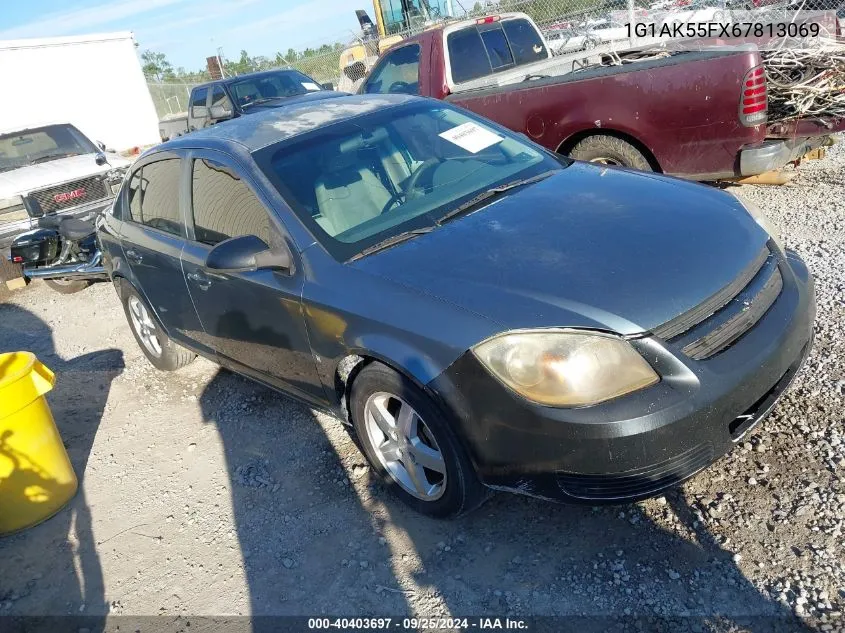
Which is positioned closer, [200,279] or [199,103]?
[200,279]

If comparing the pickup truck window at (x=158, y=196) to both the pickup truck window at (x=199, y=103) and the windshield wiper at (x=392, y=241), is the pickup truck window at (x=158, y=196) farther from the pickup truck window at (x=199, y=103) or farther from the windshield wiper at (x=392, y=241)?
the pickup truck window at (x=199, y=103)

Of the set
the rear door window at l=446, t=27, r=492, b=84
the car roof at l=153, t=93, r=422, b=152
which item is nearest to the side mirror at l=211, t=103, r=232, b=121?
the rear door window at l=446, t=27, r=492, b=84

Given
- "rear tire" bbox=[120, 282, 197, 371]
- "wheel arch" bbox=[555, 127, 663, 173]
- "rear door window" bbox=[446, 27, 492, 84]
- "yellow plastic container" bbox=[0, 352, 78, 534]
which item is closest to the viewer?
"yellow plastic container" bbox=[0, 352, 78, 534]

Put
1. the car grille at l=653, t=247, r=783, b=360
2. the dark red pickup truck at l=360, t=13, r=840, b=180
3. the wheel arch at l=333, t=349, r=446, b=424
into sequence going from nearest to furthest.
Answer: the car grille at l=653, t=247, r=783, b=360
the wheel arch at l=333, t=349, r=446, b=424
the dark red pickup truck at l=360, t=13, r=840, b=180

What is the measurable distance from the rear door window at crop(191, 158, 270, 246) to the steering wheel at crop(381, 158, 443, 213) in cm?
61

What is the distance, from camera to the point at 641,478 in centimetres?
232

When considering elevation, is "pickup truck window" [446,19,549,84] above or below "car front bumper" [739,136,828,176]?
above

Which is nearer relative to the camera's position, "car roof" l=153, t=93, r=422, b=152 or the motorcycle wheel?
"car roof" l=153, t=93, r=422, b=152

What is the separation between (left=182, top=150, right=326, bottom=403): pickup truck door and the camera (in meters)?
3.17

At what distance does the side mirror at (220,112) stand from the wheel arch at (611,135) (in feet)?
22.1

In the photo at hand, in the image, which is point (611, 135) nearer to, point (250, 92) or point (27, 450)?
point (27, 450)

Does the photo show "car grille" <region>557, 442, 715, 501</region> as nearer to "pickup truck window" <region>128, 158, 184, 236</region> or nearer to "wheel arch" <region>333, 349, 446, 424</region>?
"wheel arch" <region>333, 349, 446, 424</region>

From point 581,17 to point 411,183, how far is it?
11.8m

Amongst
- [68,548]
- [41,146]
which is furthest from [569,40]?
[68,548]
